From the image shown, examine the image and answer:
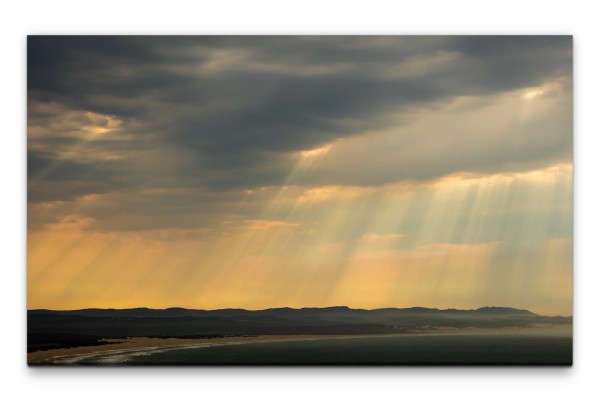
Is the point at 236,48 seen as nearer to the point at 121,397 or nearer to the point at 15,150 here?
the point at 15,150

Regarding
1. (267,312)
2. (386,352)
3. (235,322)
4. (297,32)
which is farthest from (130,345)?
(297,32)

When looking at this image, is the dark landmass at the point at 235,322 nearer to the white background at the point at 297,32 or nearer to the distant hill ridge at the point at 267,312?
the distant hill ridge at the point at 267,312

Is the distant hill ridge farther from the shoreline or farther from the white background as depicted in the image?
the white background

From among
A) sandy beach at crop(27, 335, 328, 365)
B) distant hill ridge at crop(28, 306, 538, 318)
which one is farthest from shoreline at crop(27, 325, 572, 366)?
distant hill ridge at crop(28, 306, 538, 318)

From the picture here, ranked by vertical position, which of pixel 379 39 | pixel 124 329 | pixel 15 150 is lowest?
pixel 124 329

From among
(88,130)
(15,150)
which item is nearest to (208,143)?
(88,130)

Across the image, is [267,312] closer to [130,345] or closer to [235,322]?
[235,322]
